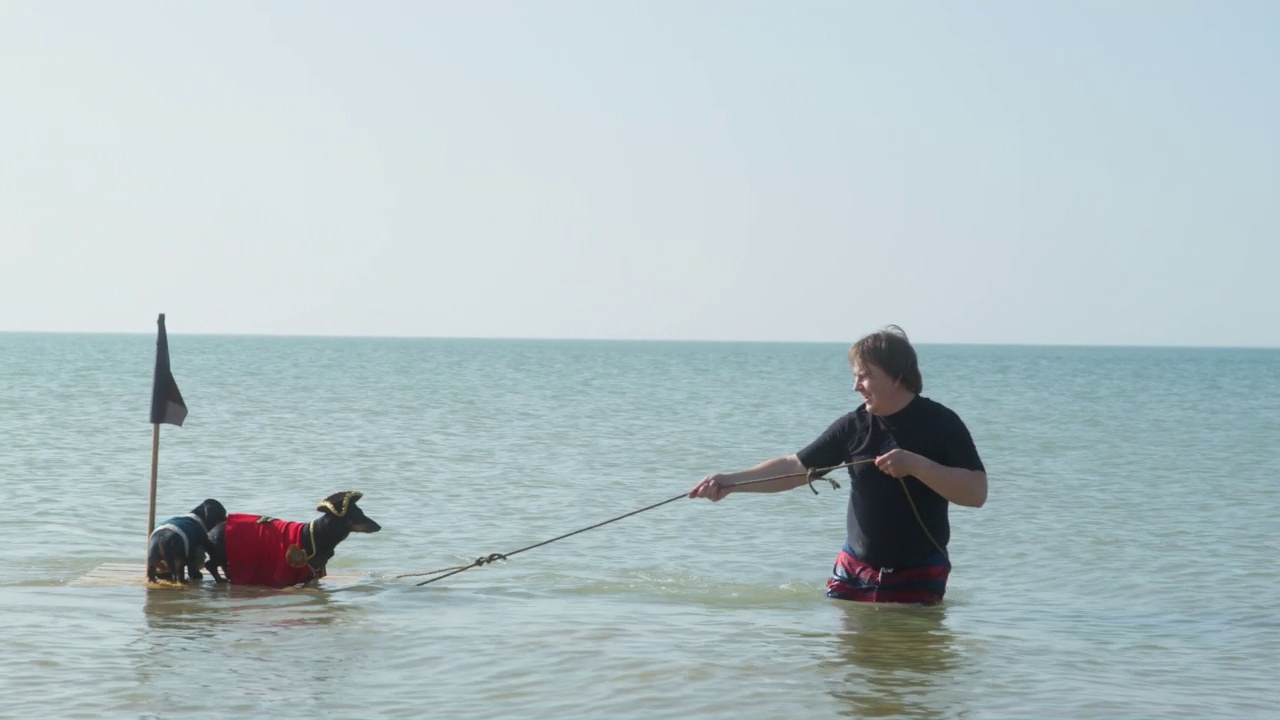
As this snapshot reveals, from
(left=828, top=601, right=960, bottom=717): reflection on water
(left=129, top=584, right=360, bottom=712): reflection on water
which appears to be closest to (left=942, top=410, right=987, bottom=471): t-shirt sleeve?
(left=828, top=601, right=960, bottom=717): reflection on water

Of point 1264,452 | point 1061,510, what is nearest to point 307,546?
point 1061,510

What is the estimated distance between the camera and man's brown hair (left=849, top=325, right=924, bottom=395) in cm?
690

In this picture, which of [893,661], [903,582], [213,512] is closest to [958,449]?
[903,582]

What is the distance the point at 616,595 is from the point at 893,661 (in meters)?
2.90

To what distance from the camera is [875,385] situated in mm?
6945

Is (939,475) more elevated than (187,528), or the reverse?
(939,475)

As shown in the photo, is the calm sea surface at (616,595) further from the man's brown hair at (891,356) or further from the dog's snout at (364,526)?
Result: the man's brown hair at (891,356)

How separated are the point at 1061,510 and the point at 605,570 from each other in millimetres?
6138

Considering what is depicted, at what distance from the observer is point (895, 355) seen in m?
6.89

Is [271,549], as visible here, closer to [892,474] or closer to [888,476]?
[888,476]

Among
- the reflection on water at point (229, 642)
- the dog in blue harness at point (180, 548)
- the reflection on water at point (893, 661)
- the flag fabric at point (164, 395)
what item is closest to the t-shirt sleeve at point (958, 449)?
the reflection on water at point (893, 661)

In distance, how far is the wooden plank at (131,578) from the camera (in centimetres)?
912

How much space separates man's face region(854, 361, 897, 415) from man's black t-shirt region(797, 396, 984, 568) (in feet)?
0.33

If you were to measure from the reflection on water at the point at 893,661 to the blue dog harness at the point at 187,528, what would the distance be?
3803 mm
